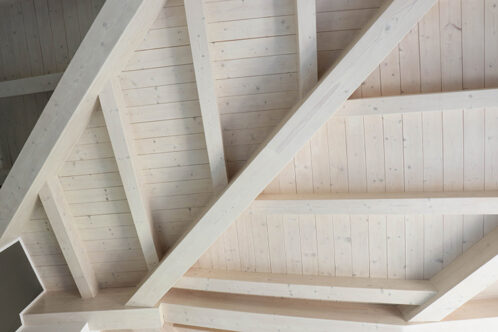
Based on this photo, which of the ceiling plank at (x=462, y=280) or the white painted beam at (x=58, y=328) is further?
the white painted beam at (x=58, y=328)

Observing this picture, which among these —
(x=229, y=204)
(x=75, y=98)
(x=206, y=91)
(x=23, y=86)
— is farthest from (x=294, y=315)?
(x=23, y=86)

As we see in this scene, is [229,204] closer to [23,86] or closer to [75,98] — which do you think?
[75,98]

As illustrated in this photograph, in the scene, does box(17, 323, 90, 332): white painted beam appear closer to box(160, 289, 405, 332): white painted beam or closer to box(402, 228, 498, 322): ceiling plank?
box(160, 289, 405, 332): white painted beam

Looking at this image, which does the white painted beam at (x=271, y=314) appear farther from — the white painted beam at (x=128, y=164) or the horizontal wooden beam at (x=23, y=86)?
the horizontal wooden beam at (x=23, y=86)

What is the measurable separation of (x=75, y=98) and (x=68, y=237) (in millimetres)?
972

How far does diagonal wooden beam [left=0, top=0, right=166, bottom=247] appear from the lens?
64.3 inches

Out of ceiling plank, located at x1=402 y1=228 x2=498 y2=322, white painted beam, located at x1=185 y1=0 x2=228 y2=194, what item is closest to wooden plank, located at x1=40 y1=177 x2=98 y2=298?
white painted beam, located at x1=185 y1=0 x2=228 y2=194

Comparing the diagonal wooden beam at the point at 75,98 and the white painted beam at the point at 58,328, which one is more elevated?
the diagonal wooden beam at the point at 75,98

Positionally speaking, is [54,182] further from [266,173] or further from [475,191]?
[475,191]

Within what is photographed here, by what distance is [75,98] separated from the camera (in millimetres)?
1761

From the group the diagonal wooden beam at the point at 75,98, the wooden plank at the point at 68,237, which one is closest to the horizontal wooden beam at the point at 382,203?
the diagonal wooden beam at the point at 75,98

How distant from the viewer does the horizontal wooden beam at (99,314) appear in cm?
245

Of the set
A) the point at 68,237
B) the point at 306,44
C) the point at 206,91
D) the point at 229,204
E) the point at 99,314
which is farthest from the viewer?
the point at 99,314

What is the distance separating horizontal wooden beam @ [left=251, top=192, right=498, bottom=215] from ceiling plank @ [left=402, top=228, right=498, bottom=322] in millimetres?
249
